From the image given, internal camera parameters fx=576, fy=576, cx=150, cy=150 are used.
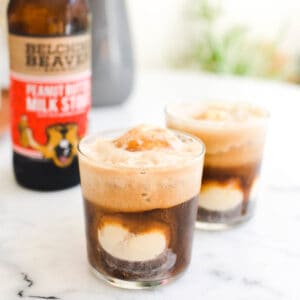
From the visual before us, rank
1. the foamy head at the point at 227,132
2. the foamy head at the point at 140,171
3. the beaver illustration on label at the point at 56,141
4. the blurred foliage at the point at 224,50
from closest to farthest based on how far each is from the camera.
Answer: the foamy head at the point at 140,171 < the foamy head at the point at 227,132 < the beaver illustration on label at the point at 56,141 < the blurred foliage at the point at 224,50

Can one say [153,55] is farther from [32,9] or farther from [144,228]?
[144,228]

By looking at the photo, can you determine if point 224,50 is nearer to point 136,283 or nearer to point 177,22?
point 177,22

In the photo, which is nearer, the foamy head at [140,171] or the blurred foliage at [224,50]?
the foamy head at [140,171]

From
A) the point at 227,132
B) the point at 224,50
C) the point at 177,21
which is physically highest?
the point at 227,132

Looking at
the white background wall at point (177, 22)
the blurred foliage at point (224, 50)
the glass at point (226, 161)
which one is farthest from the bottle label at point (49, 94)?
the blurred foliage at point (224, 50)

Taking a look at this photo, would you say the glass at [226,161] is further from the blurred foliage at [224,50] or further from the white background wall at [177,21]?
the blurred foliage at [224,50]

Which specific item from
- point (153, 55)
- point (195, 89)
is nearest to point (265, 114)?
point (195, 89)

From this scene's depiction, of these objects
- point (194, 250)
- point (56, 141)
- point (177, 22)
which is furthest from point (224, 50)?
point (194, 250)

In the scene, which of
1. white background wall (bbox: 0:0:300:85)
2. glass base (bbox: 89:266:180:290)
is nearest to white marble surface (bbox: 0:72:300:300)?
glass base (bbox: 89:266:180:290)
